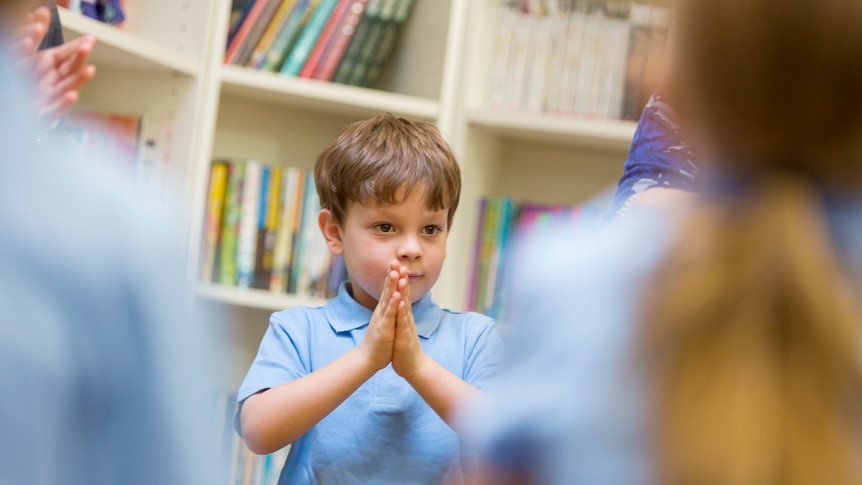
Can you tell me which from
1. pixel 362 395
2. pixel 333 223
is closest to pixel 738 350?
pixel 362 395

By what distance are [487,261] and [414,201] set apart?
0.95m

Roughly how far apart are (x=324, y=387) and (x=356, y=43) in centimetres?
125

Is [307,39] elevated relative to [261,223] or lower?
elevated

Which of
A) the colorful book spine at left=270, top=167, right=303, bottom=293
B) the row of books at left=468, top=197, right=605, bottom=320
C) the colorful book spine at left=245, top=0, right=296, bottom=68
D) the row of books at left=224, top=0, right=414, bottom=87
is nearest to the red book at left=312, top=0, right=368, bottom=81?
the row of books at left=224, top=0, right=414, bottom=87

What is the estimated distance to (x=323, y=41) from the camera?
2174 mm

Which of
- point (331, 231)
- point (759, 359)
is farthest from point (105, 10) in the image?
point (759, 359)

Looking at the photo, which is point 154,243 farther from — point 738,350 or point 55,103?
point 55,103

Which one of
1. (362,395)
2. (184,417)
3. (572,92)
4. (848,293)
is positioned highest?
(572,92)

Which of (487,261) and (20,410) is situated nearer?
(20,410)

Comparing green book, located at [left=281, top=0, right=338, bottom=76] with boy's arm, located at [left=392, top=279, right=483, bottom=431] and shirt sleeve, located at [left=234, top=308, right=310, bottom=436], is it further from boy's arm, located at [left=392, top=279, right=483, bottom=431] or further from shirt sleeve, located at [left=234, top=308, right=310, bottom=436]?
boy's arm, located at [left=392, top=279, right=483, bottom=431]

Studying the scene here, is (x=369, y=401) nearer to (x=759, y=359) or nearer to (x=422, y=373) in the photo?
(x=422, y=373)

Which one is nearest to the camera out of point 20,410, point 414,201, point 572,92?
point 20,410

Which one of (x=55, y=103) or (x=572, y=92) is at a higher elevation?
(x=572, y=92)

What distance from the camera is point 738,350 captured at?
0.54 metres
